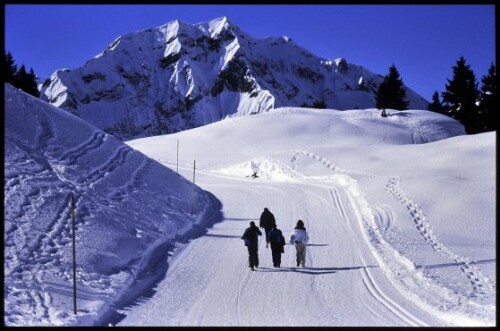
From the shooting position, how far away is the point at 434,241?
1734 centimetres

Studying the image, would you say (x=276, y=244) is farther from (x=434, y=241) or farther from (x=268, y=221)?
(x=434, y=241)

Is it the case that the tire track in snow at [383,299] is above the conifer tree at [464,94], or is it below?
below

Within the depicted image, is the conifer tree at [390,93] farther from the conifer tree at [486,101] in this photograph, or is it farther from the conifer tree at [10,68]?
the conifer tree at [10,68]

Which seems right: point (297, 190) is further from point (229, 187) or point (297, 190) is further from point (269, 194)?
point (229, 187)

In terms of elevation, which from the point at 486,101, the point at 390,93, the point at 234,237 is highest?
the point at 390,93

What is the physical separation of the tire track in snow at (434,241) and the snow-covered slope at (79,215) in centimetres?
812

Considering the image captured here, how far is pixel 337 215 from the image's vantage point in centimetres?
2117

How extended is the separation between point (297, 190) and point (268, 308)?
1692cm

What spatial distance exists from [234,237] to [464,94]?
49810mm

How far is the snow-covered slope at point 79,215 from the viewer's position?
36.4 feet

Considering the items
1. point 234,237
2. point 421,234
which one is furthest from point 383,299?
point 421,234

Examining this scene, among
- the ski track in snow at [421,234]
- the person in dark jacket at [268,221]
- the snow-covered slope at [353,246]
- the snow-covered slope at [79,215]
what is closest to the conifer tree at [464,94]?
the snow-covered slope at [353,246]
